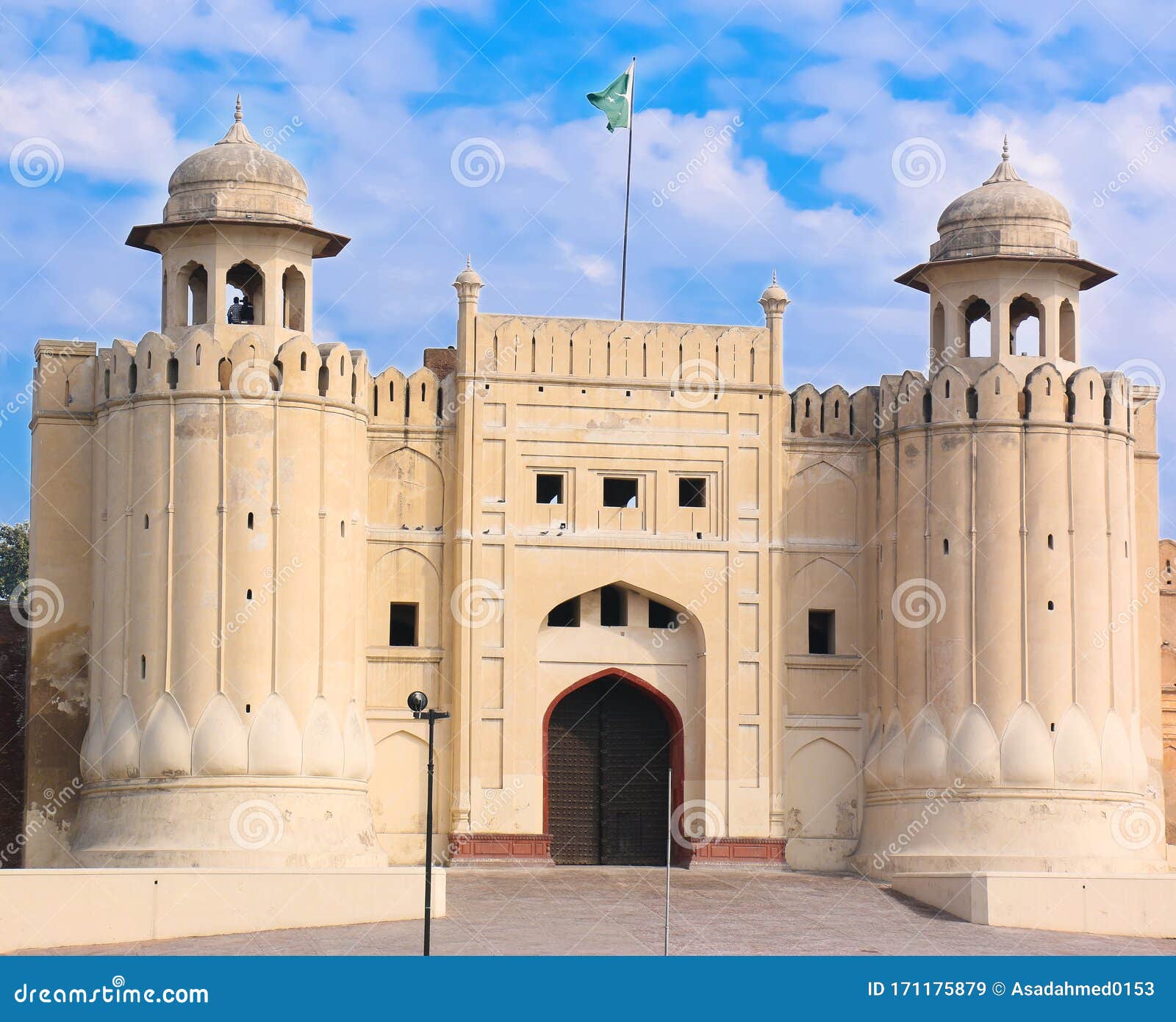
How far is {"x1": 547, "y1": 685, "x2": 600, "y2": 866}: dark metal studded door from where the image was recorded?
41656 mm

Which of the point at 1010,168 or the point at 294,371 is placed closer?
the point at 294,371

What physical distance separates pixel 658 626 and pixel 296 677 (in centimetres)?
684

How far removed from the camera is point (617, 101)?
4403cm

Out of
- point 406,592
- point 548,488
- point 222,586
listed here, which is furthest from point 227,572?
point 548,488

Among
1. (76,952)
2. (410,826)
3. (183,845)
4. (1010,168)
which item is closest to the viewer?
(76,952)

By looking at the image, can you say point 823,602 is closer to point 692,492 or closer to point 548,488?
point 692,492

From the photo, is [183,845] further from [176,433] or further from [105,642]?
[176,433]

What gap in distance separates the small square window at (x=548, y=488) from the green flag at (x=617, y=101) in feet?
21.6

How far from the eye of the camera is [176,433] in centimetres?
3912

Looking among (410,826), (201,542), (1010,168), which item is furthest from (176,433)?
(1010,168)

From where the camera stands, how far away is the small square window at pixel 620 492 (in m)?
42.6

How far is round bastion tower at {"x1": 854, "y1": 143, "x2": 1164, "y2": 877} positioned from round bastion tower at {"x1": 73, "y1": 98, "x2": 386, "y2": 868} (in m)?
9.09

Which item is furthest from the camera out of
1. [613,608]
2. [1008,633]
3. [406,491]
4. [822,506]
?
[822,506]

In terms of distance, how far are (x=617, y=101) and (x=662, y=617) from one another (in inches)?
365
